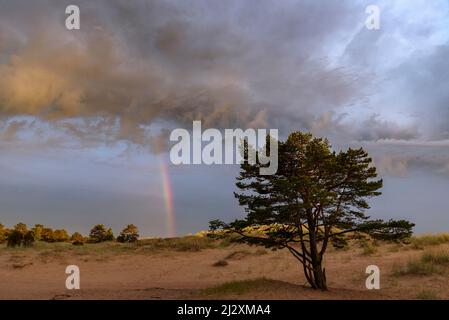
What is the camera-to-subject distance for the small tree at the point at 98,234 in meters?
75.8

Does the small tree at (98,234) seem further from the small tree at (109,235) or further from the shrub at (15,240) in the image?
the shrub at (15,240)

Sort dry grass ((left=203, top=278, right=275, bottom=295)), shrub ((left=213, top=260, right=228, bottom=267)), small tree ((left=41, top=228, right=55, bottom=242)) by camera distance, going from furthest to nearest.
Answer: small tree ((left=41, top=228, right=55, bottom=242)), shrub ((left=213, top=260, right=228, bottom=267)), dry grass ((left=203, top=278, right=275, bottom=295))

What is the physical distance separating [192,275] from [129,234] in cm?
4053

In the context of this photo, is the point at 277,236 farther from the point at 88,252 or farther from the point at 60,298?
the point at 88,252

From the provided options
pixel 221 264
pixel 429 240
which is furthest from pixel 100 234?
pixel 429 240

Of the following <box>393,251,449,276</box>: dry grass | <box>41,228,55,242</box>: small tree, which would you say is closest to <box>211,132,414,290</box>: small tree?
<box>393,251,449,276</box>: dry grass

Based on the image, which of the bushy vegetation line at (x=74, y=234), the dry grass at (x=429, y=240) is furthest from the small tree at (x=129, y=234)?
the dry grass at (x=429, y=240)

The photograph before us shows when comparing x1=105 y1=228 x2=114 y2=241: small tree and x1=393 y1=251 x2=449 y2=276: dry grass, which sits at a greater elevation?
x1=393 y1=251 x2=449 y2=276: dry grass

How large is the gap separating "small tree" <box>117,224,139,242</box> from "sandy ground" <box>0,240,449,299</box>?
922 inches

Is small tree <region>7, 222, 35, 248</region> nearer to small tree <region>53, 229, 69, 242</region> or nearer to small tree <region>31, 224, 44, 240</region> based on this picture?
small tree <region>31, 224, 44, 240</region>

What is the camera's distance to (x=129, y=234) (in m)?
71.3

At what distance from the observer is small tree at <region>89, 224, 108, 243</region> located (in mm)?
75787
